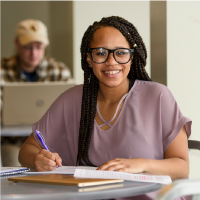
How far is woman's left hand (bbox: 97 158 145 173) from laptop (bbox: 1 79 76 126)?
1849 mm

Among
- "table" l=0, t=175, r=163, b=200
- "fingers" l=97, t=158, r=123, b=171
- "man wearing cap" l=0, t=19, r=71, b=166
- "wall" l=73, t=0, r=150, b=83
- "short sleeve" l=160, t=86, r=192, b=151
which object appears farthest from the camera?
"man wearing cap" l=0, t=19, r=71, b=166

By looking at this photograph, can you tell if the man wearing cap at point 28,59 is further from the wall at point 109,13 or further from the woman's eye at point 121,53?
the woman's eye at point 121,53

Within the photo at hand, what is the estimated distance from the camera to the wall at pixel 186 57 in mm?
1981

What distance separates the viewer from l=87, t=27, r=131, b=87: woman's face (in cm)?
171

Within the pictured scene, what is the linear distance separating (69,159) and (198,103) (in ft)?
2.71

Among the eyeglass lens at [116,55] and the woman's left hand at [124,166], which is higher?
the eyeglass lens at [116,55]

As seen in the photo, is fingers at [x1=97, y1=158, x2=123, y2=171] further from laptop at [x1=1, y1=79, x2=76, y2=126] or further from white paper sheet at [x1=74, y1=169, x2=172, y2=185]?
laptop at [x1=1, y1=79, x2=76, y2=126]

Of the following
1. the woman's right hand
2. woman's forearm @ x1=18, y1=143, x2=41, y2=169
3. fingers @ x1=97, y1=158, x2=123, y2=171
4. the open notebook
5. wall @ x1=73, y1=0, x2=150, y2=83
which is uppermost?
wall @ x1=73, y1=0, x2=150, y2=83

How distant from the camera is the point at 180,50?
2.00 meters

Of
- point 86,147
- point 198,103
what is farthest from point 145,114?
point 198,103

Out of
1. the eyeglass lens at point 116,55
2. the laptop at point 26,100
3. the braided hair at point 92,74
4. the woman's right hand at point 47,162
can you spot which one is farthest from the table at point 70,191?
the laptop at point 26,100

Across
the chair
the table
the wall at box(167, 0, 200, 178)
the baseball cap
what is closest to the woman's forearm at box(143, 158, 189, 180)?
the table

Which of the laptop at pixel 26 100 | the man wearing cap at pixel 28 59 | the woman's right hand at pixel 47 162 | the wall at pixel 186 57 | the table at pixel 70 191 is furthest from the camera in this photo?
the man wearing cap at pixel 28 59

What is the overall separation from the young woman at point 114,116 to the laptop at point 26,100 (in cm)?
115
